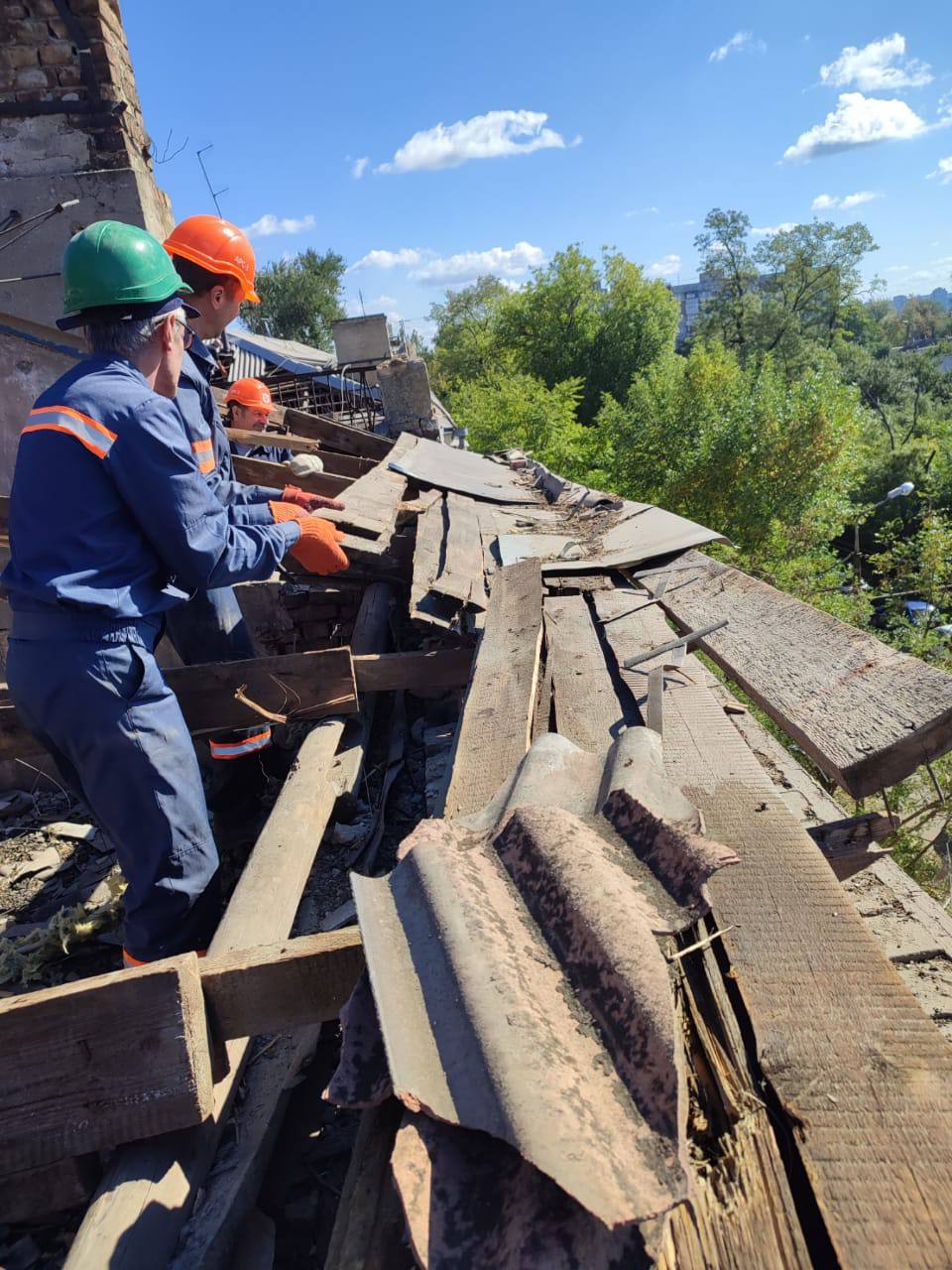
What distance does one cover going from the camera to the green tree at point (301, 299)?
161 feet

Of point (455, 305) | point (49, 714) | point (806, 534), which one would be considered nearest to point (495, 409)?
point (806, 534)

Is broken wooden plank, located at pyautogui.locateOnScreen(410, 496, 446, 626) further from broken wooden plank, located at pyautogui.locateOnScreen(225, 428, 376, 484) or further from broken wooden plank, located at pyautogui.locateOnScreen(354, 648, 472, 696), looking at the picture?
broken wooden plank, located at pyautogui.locateOnScreen(225, 428, 376, 484)

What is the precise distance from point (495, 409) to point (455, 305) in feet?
148

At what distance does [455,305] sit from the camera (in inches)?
2467

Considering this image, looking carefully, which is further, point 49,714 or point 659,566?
point 659,566

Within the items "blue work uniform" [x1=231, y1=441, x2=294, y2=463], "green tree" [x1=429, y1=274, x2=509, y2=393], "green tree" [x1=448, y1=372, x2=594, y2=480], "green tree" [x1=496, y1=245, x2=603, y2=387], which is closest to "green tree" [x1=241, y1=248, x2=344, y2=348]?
"green tree" [x1=429, y1=274, x2=509, y2=393]

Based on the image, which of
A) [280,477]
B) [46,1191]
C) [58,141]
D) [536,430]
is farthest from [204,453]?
[536,430]

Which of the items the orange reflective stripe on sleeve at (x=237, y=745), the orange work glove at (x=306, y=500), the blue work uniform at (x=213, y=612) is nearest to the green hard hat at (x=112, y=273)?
the blue work uniform at (x=213, y=612)

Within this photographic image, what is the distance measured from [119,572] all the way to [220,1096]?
4.83 ft

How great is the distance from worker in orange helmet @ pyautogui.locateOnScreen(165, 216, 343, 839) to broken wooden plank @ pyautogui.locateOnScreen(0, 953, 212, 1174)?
6.50ft

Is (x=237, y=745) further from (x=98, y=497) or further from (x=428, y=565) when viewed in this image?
(x=98, y=497)

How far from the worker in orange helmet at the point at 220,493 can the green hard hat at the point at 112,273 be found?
588 millimetres

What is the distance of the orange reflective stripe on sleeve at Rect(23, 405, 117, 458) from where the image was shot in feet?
6.91

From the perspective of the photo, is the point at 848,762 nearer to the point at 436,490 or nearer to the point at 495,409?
the point at 436,490
